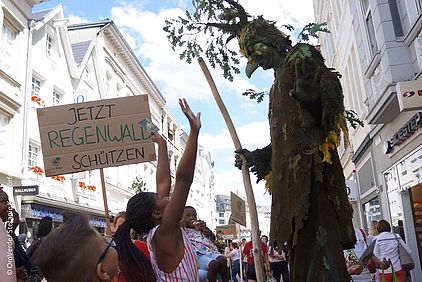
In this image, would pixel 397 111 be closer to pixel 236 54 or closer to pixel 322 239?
pixel 236 54

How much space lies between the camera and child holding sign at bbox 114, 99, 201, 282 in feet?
7.51

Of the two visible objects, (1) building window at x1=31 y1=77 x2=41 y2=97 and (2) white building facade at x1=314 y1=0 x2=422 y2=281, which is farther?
(1) building window at x1=31 y1=77 x2=41 y2=97

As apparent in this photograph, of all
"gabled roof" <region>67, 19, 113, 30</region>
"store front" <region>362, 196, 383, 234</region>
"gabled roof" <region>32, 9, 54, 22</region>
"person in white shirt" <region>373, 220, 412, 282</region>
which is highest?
"gabled roof" <region>67, 19, 113, 30</region>

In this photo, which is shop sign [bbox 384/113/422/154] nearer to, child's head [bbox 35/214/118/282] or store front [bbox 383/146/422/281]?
store front [bbox 383/146/422/281]

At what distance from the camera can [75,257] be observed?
1533mm

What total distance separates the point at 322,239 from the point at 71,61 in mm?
21444

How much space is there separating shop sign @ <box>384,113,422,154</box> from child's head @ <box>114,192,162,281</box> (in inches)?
305

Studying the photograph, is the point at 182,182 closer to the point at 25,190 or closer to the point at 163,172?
the point at 163,172

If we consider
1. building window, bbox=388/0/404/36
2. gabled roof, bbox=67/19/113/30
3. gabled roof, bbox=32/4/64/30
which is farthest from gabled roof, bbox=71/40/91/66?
building window, bbox=388/0/404/36

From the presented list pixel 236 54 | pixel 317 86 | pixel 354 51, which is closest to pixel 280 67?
pixel 317 86

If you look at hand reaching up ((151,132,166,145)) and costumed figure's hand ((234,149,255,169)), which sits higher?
hand reaching up ((151,132,166,145))

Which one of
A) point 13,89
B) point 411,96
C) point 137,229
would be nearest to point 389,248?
point 411,96

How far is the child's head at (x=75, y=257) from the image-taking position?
1.52 m

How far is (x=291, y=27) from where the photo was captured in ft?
10.9
